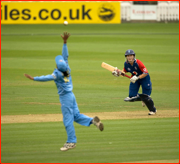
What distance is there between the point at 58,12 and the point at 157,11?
316 inches

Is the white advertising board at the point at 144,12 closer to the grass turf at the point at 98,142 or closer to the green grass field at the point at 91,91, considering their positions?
the green grass field at the point at 91,91

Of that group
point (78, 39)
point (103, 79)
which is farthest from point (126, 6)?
point (103, 79)

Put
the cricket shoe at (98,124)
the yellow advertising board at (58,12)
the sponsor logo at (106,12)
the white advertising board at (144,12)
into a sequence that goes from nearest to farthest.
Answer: the cricket shoe at (98,124) → the yellow advertising board at (58,12) → the sponsor logo at (106,12) → the white advertising board at (144,12)

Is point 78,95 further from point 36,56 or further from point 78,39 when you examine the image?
point 78,39

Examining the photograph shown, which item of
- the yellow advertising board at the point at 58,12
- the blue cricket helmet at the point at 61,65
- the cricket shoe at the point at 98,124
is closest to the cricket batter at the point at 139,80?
the cricket shoe at the point at 98,124

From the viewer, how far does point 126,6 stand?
102 feet

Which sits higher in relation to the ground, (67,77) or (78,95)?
(67,77)

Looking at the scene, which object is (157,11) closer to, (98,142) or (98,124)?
(98,142)

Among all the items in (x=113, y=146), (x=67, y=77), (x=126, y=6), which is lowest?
(x=113, y=146)

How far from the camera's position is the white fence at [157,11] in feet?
103

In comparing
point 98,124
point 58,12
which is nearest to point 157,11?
point 58,12

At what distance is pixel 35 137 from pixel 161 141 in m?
2.61

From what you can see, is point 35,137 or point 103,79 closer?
point 35,137

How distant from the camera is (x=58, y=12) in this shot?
2977 cm
